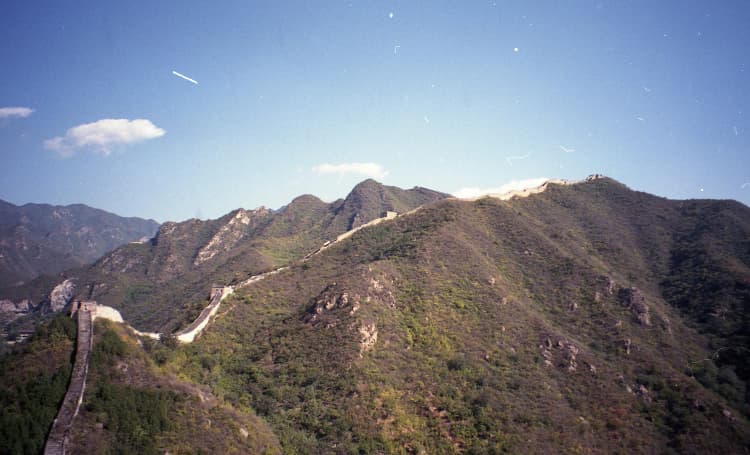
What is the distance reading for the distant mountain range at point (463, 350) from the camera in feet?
108

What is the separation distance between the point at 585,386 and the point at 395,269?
86.9ft

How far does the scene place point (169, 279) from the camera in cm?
13188

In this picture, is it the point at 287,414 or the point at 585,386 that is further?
the point at 585,386

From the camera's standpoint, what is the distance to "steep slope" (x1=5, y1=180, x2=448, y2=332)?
106m

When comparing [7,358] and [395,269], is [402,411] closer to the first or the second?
[395,269]

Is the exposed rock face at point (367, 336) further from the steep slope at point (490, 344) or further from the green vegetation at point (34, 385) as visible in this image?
the green vegetation at point (34, 385)

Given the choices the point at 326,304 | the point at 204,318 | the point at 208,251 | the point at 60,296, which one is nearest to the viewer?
the point at 204,318

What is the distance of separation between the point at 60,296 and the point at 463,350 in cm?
12724

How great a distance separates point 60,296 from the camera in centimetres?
13025

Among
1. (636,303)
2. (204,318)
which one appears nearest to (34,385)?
(204,318)

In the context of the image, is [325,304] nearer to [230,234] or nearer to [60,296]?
[230,234]

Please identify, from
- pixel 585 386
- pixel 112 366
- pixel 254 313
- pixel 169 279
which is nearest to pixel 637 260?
pixel 585 386

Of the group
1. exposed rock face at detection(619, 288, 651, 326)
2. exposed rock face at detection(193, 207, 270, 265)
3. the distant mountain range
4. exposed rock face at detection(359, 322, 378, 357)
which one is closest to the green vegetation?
the distant mountain range

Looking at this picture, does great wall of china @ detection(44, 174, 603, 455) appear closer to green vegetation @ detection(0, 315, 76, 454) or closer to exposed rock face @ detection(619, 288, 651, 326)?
green vegetation @ detection(0, 315, 76, 454)
